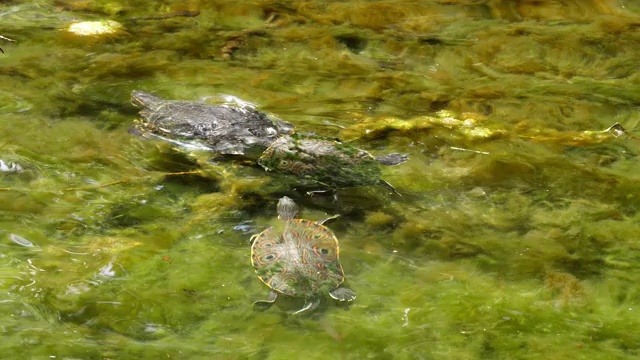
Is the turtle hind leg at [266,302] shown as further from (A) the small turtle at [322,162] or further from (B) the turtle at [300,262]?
(A) the small turtle at [322,162]

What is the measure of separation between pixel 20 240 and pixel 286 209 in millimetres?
1196

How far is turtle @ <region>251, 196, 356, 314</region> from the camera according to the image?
289 cm

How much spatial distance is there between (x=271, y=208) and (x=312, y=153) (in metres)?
0.37

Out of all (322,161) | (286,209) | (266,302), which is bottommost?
(266,302)

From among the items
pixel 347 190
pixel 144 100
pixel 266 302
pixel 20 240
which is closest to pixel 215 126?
pixel 144 100

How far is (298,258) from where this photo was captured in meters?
2.99

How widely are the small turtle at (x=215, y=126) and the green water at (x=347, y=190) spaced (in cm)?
13

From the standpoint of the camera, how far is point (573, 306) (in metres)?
2.96

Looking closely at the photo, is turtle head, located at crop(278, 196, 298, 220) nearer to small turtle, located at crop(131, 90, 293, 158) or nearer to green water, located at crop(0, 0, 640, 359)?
green water, located at crop(0, 0, 640, 359)

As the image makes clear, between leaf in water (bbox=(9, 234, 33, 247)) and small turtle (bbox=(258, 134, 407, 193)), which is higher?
small turtle (bbox=(258, 134, 407, 193))

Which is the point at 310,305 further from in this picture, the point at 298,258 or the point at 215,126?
the point at 215,126

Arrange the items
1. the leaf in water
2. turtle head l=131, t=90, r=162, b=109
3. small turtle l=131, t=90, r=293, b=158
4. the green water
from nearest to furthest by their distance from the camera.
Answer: the green water, the leaf in water, small turtle l=131, t=90, r=293, b=158, turtle head l=131, t=90, r=162, b=109

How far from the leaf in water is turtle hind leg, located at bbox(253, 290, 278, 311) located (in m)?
1.06

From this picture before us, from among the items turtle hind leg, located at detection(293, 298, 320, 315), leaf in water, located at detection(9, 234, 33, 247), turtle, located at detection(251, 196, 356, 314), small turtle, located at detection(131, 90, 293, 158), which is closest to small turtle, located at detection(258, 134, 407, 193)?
small turtle, located at detection(131, 90, 293, 158)
